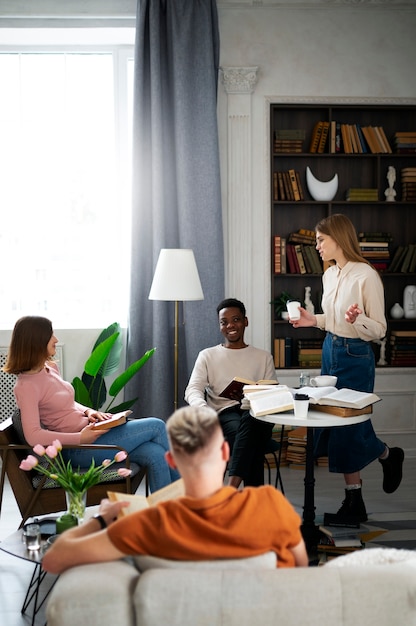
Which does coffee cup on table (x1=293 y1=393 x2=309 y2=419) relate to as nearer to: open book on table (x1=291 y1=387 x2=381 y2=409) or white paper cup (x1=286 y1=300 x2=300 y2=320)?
open book on table (x1=291 y1=387 x2=381 y2=409)

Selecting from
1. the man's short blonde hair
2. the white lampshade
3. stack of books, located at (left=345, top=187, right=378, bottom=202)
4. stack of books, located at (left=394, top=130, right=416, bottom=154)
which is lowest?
the man's short blonde hair

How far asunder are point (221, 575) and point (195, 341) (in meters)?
3.39

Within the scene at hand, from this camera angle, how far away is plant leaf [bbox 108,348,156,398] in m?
4.54

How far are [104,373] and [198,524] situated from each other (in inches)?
129

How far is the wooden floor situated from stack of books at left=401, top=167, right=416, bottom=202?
1823mm

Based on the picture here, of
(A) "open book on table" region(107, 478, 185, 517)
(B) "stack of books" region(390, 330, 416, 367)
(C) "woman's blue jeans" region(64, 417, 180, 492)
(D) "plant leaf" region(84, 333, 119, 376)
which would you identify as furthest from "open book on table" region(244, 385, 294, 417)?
(B) "stack of books" region(390, 330, 416, 367)

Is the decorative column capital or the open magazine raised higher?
the decorative column capital

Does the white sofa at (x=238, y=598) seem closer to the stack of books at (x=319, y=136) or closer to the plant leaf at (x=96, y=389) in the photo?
the plant leaf at (x=96, y=389)

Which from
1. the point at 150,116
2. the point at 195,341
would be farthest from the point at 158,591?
the point at 150,116

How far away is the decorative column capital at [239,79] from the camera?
4824 mm

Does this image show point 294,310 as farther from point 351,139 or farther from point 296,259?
point 351,139

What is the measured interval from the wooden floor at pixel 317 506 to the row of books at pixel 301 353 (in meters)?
0.72

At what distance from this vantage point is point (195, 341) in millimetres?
4812

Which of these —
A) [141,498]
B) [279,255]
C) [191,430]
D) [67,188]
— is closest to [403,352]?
[279,255]
